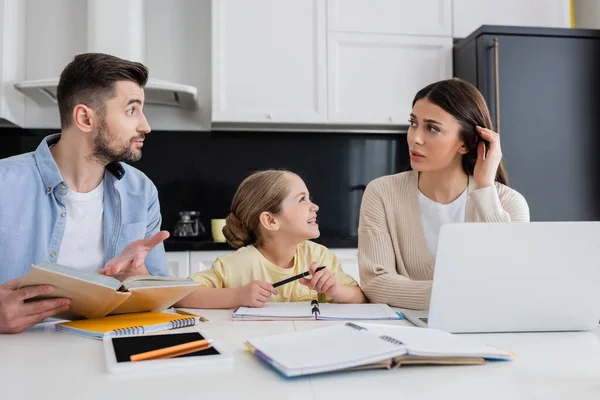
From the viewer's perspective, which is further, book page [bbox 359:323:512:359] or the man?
the man

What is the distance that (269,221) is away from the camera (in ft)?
5.72

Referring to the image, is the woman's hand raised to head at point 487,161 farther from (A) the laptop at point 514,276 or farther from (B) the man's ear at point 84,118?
(B) the man's ear at point 84,118

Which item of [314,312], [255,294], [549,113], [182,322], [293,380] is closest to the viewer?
[293,380]

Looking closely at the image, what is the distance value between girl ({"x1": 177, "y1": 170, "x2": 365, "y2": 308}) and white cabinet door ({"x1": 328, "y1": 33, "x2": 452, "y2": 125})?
1.32 m

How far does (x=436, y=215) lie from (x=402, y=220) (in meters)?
0.11

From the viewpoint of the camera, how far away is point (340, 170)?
3.34 m

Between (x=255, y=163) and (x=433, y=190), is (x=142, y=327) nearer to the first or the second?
(x=433, y=190)

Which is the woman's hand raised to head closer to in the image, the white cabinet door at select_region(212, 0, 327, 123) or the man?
the man

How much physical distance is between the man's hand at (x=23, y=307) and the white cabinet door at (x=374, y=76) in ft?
7.14

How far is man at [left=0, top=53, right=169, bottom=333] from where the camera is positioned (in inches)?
62.2

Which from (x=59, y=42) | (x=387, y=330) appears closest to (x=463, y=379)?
(x=387, y=330)

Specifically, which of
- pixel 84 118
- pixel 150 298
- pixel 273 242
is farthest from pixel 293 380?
pixel 84 118

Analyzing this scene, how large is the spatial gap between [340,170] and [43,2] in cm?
193

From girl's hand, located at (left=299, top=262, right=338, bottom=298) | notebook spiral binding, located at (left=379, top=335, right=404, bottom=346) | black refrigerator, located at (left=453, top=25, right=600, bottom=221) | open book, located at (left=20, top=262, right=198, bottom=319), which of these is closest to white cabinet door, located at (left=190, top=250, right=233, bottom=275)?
girl's hand, located at (left=299, top=262, right=338, bottom=298)
